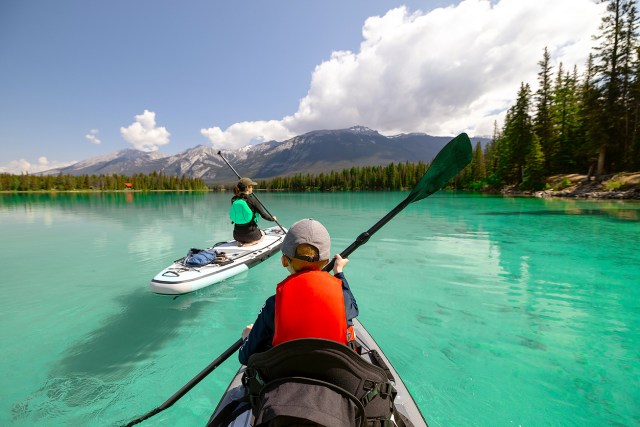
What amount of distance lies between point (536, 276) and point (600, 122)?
4218cm

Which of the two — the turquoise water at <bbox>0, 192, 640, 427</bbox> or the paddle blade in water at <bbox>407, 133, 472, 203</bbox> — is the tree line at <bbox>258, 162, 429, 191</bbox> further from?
the paddle blade in water at <bbox>407, 133, 472, 203</bbox>

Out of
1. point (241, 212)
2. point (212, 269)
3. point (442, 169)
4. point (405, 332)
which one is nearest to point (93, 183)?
point (241, 212)

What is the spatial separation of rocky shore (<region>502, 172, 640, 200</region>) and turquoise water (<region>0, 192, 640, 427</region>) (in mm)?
29899

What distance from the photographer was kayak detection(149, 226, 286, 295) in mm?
7785

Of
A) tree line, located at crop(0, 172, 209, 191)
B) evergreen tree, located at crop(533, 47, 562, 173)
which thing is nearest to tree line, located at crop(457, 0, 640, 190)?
evergreen tree, located at crop(533, 47, 562, 173)

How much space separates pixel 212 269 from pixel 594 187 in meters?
49.9

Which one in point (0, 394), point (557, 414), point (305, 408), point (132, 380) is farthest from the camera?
point (132, 380)

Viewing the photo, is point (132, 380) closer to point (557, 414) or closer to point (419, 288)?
point (557, 414)

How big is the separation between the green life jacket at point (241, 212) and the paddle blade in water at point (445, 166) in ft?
22.2

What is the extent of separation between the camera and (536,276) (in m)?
10.0

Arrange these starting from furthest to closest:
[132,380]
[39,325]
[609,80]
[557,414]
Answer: [609,80] < [39,325] < [132,380] < [557,414]

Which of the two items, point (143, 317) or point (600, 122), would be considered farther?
point (600, 122)

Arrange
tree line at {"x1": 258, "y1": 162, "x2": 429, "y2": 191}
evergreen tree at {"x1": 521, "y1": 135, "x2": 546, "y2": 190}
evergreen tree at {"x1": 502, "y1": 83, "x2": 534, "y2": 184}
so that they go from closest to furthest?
evergreen tree at {"x1": 521, "y1": 135, "x2": 546, "y2": 190}, evergreen tree at {"x1": 502, "y1": 83, "x2": 534, "y2": 184}, tree line at {"x1": 258, "y1": 162, "x2": 429, "y2": 191}

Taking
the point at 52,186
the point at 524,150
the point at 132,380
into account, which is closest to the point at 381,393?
the point at 132,380
